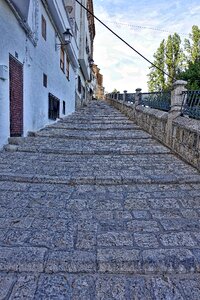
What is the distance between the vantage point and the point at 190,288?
208cm

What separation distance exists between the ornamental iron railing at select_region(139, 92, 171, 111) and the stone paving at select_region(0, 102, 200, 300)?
250 cm

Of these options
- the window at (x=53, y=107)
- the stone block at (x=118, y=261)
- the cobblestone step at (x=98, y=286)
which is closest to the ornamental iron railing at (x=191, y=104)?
the stone block at (x=118, y=261)

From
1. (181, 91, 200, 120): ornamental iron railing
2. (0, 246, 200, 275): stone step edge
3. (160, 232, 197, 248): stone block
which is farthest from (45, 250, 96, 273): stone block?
(181, 91, 200, 120): ornamental iron railing

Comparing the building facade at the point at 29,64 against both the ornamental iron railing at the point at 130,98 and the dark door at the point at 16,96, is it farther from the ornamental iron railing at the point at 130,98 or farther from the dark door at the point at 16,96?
the ornamental iron railing at the point at 130,98

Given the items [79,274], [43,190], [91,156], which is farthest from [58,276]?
[91,156]

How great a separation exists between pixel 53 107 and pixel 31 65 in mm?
3569

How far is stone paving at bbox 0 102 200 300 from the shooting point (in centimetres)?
211

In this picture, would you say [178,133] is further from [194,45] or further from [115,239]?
[194,45]

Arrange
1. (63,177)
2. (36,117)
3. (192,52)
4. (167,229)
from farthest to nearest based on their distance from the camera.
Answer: (192,52) → (36,117) → (63,177) → (167,229)

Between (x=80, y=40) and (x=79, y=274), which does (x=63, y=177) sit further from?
(x=80, y=40)

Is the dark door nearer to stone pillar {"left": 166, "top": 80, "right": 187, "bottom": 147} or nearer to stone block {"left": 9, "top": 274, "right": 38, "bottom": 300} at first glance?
stone pillar {"left": 166, "top": 80, "right": 187, "bottom": 147}

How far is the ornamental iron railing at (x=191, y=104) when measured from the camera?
546cm

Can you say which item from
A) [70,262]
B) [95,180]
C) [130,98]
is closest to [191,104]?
[95,180]

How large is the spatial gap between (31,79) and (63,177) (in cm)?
462
